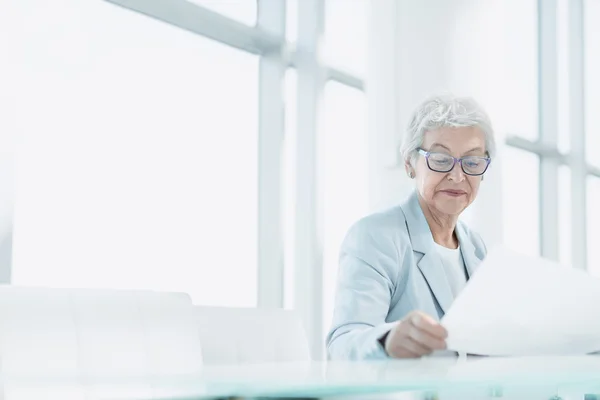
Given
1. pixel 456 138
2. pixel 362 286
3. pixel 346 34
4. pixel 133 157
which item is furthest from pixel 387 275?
pixel 346 34

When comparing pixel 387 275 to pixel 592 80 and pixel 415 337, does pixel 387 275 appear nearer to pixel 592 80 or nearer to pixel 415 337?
pixel 415 337

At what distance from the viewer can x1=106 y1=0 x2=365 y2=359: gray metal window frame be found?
132 inches

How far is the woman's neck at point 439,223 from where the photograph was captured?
1940mm

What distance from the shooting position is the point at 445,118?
1845mm

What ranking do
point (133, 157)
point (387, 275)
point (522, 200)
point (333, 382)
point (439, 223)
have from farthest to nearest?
1. point (522, 200)
2. point (133, 157)
3. point (439, 223)
4. point (387, 275)
5. point (333, 382)

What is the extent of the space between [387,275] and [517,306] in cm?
59

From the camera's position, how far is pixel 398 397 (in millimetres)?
1515

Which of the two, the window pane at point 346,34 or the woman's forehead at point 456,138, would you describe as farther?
the window pane at point 346,34

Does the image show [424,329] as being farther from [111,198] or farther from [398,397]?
[111,198]

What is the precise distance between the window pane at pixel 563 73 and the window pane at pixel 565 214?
166 millimetres

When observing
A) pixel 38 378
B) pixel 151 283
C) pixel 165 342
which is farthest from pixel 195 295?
pixel 38 378

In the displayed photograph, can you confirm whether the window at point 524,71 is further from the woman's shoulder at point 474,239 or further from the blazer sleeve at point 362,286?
the blazer sleeve at point 362,286

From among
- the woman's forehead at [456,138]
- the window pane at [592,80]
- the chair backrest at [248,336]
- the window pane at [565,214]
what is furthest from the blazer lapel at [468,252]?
the window pane at [592,80]

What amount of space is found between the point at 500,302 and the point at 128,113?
6.27 feet
